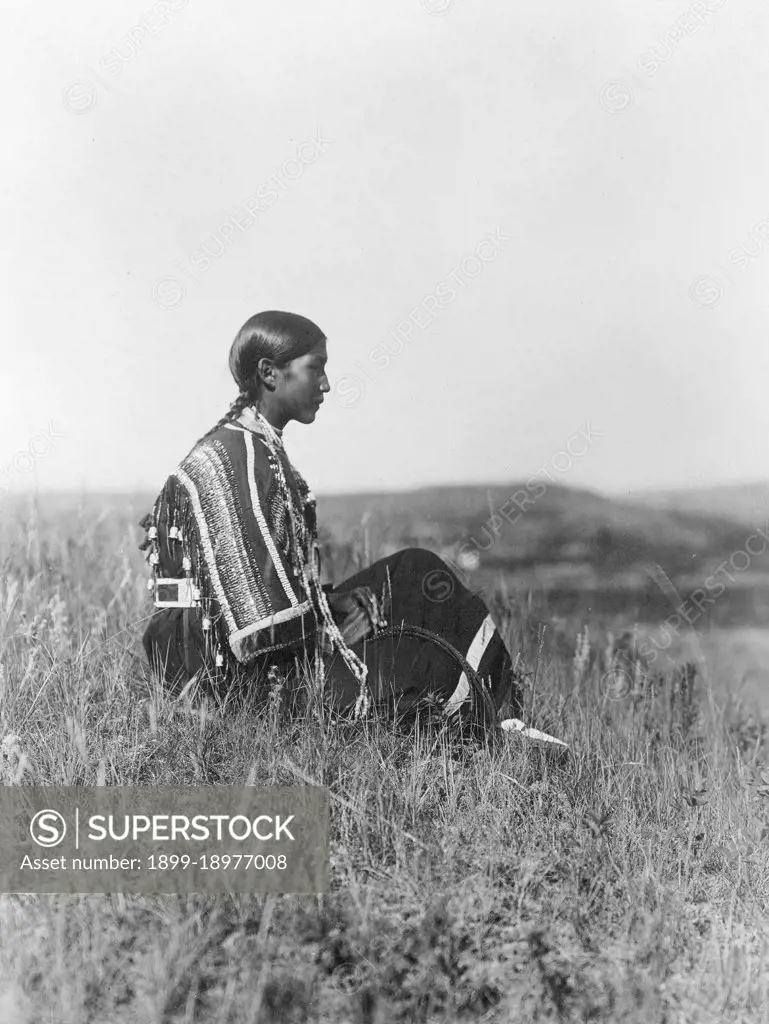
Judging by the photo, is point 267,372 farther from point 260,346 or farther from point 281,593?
point 281,593

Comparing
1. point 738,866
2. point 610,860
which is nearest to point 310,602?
point 610,860

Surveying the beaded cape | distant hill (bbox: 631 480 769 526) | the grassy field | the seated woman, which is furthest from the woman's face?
distant hill (bbox: 631 480 769 526)

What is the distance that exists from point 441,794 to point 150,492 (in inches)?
59.9

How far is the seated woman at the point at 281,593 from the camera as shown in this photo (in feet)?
9.75

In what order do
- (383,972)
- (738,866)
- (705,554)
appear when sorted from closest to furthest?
(383,972) < (738,866) < (705,554)

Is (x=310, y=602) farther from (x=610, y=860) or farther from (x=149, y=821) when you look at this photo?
(x=610, y=860)

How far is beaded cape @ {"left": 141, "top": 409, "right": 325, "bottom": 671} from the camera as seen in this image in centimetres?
295

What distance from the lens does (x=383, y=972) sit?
2.28 meters

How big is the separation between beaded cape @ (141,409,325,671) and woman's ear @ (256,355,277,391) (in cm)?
13

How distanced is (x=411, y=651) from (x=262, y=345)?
1.14m

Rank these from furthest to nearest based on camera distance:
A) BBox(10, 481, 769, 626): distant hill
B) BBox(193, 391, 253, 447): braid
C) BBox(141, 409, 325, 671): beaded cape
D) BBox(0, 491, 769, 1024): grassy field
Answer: BBox(10, 481, 769, 626): distant hill
BBox(193, 391, 253, 447): braid
BBox(141, 409, 325, 671): beaded cape
BBox(0, 491, 769, 1024): grassy field

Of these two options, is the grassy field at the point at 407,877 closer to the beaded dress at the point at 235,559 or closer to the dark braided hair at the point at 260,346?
the beaded dress at the point at 235,559

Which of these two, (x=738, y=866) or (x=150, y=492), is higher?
(x=150, y=492)

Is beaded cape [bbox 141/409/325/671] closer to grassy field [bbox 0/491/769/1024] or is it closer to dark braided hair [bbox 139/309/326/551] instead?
dark braided hair [bbox 139/309/326/551]
